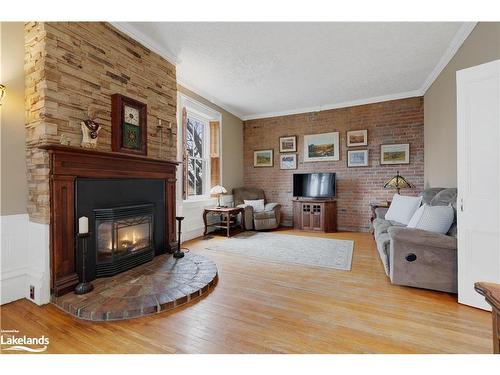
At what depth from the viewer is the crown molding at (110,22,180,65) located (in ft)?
9.06

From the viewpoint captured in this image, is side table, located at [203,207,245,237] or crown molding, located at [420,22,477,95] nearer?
crown molding, located at [420,22,477,95]

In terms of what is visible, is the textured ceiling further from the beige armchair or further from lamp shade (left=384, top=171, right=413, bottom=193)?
the beige armchair

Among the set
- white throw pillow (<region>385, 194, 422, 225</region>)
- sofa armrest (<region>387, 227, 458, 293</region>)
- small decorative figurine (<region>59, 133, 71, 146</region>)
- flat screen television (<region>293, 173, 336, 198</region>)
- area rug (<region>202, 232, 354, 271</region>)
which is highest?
small decorative figurine (<region>59, 133, 71, 146</region>)

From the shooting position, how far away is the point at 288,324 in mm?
1793

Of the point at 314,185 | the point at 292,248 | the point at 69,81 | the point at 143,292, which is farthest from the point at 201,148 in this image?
the point at 143,292

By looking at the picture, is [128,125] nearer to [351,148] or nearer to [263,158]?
[263,158]

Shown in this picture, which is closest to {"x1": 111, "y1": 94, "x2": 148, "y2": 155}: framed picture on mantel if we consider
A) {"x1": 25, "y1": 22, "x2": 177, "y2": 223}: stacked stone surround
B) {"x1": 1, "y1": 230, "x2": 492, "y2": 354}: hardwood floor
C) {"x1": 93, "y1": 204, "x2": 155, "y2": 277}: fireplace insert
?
{"x1": 25, "y1": 22, "x2": 177, "y2": 223}: stacked stone surround

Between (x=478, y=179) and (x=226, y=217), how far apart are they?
12.9ft

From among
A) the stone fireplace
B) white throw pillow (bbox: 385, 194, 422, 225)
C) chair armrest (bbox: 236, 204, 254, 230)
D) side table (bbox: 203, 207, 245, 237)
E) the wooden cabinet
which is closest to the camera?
the stone fireplace

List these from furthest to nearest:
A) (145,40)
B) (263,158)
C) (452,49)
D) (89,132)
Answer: (263,158) < (452,49) < (145,40) < (89,132)

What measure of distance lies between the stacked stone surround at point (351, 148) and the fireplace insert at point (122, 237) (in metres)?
3.83

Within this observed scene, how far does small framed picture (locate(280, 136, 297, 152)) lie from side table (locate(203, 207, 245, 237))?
80.7 inches

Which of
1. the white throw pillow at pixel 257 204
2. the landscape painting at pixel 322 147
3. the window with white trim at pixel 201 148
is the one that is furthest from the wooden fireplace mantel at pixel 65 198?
the landscape painting at pixel 322 147
